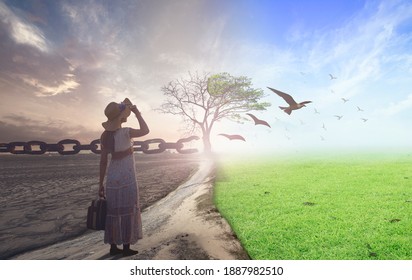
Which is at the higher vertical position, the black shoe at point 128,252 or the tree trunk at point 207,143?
the tree trunk at point 207,143

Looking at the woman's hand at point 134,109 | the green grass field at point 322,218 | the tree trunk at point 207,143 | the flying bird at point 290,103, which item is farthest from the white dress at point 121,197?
the tree trunk at point 207,143

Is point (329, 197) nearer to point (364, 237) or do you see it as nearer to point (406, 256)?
point (364, 237)

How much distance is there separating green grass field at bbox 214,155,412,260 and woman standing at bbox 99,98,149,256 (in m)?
1.31

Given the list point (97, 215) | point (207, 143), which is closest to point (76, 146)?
point (97, 215)

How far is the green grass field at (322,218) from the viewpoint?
3145mm

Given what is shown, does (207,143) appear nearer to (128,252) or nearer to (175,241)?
(175,241)

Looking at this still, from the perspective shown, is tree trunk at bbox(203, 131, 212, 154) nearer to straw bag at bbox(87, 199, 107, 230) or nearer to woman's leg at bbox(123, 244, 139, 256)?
woman's leg at bbox(123, 244, 139, 256)

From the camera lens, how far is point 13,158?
8469mm

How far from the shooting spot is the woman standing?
10.3 feet

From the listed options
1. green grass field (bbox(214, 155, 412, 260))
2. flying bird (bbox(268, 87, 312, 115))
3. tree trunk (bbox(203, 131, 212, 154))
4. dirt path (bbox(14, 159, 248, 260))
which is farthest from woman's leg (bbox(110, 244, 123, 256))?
tree trunk (bbox(203, 131, 212, 154))

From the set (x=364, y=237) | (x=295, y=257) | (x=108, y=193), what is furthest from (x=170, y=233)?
(x=364, y=237)

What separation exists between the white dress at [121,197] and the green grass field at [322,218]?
128 cm

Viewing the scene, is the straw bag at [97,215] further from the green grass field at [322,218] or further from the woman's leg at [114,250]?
the green grass field at [322,218]

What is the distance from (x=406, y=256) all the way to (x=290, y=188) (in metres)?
3.43
